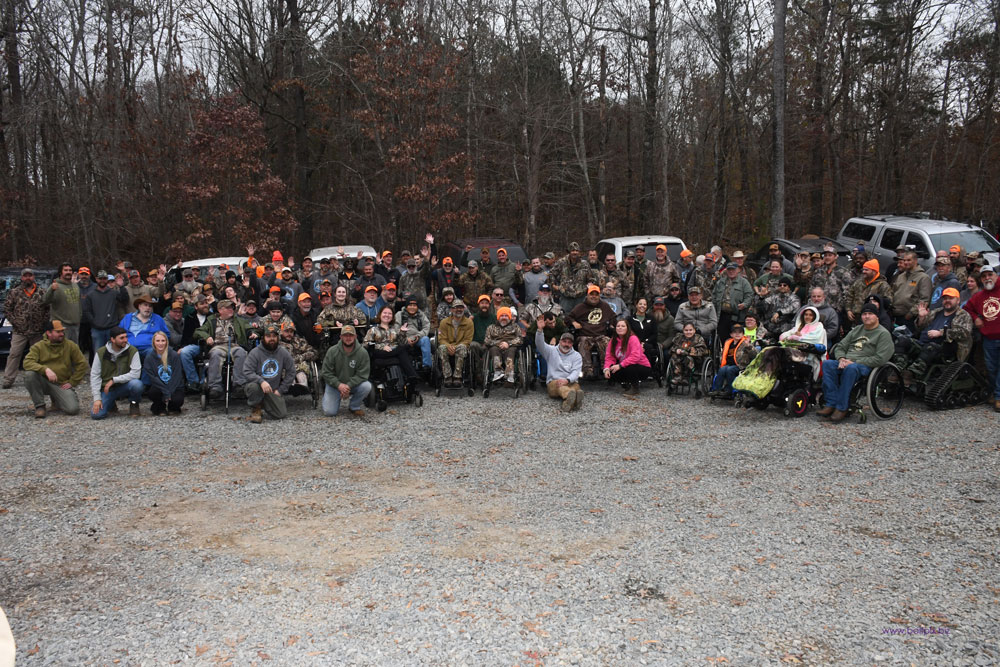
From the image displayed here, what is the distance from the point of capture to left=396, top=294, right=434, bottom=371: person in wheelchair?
1158 cm

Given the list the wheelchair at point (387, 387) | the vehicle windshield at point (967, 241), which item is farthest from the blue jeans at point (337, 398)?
the vehicle windshield at point (967, 241)

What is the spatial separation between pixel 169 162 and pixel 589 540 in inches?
861

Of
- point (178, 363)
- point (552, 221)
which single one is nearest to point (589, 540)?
point (178, 363)

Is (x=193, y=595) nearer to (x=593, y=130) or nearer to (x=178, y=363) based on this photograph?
(x=178, y=363)

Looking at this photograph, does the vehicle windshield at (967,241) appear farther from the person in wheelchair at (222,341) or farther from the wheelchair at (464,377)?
the person in wheelchair at (222,341)

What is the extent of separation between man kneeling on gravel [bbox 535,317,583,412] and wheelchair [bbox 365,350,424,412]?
6.08ft

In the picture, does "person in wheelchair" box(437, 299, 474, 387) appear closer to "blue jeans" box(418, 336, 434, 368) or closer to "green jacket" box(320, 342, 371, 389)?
"blue jeans" box(418, 336, 434, 368)

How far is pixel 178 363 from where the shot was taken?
35.1 feet

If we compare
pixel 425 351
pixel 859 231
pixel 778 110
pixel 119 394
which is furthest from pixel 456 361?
pixel 778 110

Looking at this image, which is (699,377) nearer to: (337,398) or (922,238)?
(337,398)

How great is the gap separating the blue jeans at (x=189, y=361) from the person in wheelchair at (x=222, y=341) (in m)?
0.20

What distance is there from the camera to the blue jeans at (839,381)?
9.52m

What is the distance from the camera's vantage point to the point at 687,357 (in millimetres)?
11320

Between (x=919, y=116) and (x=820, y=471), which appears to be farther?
(x=919, y=116)
